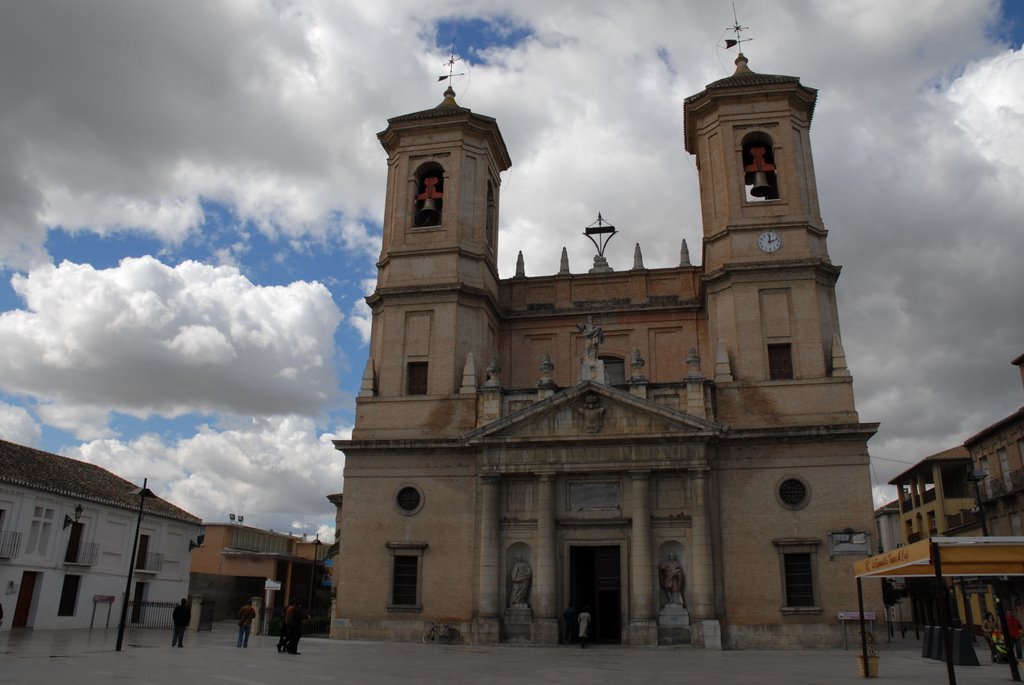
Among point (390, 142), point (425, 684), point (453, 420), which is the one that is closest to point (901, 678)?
point (425, 684)

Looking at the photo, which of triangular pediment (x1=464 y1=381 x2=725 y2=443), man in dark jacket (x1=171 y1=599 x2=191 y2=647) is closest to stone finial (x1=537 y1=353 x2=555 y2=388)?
triangular pediment (x1=464 y1=381 x2=725 y2=443)

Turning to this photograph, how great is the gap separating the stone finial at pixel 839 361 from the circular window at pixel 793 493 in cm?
378

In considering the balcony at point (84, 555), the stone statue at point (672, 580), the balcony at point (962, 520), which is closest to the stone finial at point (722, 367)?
the stone statue at point (672, 580)

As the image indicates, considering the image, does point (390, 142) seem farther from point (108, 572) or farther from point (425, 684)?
point (425, 684)

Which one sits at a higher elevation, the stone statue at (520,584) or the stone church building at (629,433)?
the stone church building at (629,433)

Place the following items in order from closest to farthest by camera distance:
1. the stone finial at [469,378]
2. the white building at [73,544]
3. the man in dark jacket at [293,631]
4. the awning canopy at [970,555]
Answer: the awning canopy at [970,555]
the man in dark jacket at [293,631]
the stone finial at [469,378]
the white building at [73,544]

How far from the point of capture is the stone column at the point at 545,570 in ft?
84.3

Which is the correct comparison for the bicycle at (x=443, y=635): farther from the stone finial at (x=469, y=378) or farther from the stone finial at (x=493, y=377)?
the stone finial at (x=493, y=377)

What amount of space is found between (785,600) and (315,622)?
19393 millimetres

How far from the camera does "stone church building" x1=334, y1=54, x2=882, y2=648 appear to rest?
25.9 metres

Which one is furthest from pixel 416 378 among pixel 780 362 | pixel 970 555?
pixel 970 555

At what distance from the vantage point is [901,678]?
15867mm

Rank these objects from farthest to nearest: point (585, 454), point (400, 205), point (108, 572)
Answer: point (108, 572), point (400, 205), point (585, 454)

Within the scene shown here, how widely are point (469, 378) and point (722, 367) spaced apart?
870cm
